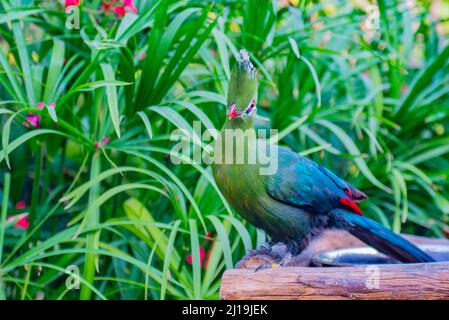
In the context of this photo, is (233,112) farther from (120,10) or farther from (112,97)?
(120,10)

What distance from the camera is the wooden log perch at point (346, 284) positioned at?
1.56 metres

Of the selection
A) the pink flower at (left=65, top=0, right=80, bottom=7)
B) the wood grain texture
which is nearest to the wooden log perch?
the wood grain texture

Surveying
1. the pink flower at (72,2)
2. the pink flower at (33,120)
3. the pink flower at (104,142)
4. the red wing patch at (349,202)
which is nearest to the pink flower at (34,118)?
the pink flower at (33,120)

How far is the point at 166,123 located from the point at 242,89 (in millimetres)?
814

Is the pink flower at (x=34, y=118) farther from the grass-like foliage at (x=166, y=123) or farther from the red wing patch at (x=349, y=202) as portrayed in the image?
the red wing patch at (x=349, y=202)

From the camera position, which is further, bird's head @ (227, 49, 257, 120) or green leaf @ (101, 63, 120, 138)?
green leaf @ (101, 63, 120, 138)

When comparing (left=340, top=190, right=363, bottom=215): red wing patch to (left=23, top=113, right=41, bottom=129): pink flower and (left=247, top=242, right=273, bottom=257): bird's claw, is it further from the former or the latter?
(left=23, top=113, right=41, bottom=129): pink flower

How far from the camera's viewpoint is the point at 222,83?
223cm

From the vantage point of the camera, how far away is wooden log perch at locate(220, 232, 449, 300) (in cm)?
156

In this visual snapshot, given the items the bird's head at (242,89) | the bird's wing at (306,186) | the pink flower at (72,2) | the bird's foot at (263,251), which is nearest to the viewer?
the bird's head at (242,89)

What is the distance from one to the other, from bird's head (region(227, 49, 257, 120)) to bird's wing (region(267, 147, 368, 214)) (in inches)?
10.2

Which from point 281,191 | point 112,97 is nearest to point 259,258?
point 281,191

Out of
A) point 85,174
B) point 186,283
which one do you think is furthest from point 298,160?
point 85,174

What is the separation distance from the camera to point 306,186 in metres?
1.82
